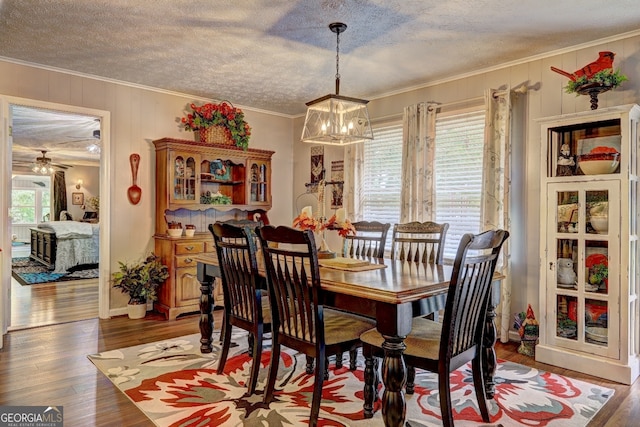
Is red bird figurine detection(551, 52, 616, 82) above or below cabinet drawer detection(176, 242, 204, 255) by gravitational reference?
above

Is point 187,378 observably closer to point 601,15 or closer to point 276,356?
point 276,356

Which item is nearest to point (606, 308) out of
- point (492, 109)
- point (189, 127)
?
point (492, 109)

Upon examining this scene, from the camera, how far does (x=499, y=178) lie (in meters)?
3.68

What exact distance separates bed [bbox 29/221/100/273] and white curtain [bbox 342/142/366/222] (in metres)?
4.88

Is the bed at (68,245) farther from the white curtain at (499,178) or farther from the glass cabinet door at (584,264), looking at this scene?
the glass cabinet door at (584,264)

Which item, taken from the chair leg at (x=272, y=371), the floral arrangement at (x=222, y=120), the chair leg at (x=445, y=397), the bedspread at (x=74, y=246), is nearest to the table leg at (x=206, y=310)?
the chair leg at (x=272, y=371)

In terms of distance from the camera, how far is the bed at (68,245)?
7.27 m

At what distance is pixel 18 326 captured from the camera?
13.3 ft

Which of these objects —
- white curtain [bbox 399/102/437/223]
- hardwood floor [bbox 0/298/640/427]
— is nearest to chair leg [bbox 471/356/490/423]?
hardwood floor [bbox 0/298/640/427]

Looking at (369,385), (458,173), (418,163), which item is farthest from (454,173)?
(369,385)

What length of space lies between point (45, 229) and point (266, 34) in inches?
272

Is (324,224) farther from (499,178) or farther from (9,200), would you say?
(9,200)

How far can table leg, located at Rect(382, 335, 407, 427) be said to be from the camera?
1.90 metres

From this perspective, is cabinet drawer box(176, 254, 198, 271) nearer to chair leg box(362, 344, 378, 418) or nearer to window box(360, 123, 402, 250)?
window box(360, 123, 402, 250)
